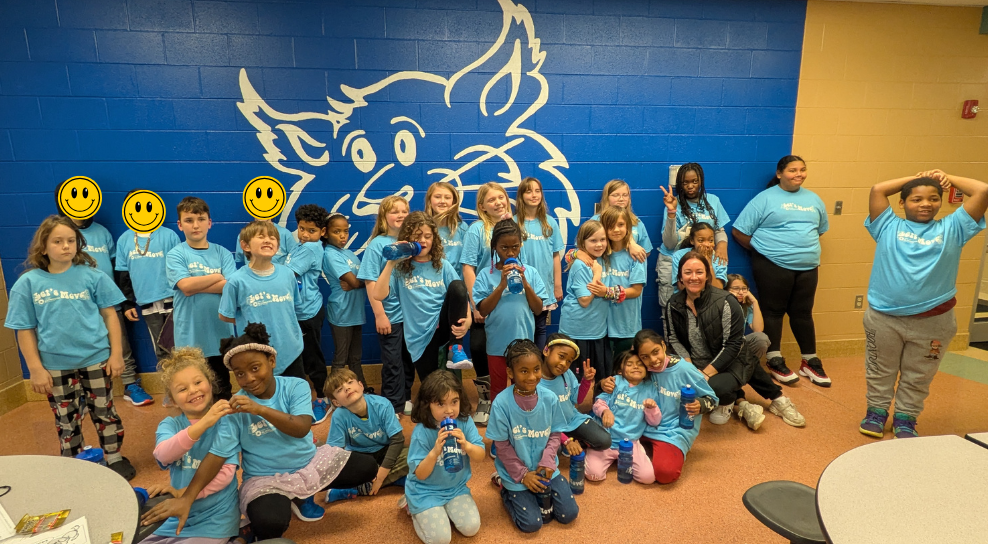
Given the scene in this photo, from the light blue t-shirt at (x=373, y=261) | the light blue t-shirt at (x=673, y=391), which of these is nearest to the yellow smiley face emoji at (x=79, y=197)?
the light blue t-shirt at (x=373, y=261)

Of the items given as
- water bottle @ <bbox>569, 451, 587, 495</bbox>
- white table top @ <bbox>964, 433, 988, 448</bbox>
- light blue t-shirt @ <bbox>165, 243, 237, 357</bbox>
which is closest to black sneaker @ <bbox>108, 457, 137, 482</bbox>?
light blue t-shirt @ <bbox>165, 243, 237, 357</bbox>

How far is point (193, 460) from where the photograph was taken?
6.58 feet

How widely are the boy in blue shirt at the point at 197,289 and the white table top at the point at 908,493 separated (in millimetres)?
2927

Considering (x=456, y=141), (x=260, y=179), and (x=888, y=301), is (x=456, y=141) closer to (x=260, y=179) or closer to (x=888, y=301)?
(x=260, y=179)

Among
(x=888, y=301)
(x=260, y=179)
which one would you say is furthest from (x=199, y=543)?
(x=888, y=301)

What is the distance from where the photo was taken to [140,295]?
3539mm

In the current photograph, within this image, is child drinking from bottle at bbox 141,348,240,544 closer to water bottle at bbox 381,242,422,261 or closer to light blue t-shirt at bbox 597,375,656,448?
water bottle at bbox 381,242,422,261

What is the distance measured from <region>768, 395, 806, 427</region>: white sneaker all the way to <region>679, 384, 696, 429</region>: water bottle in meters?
0.92

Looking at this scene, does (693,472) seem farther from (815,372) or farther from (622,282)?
(815,372)

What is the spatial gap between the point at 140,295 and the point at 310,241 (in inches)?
48.1

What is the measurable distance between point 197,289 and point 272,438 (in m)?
1.19

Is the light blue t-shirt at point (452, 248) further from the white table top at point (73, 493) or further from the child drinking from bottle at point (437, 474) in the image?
the white table top at point (73, 493)

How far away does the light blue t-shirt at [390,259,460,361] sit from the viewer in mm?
3080

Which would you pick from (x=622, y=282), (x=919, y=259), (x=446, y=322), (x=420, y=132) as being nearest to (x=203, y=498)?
(x=446, y=322)
